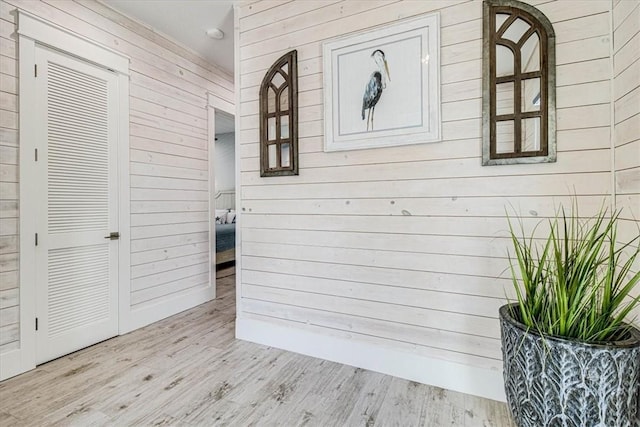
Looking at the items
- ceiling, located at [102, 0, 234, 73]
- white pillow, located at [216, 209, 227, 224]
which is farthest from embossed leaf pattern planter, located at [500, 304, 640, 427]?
white pillow, located at [216, 209, 227, 224]

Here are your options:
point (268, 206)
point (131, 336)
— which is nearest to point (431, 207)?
point (268, 206)

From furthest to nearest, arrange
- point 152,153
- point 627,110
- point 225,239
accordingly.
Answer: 1. point 225,239
2. point 152,153
3. point 627,110

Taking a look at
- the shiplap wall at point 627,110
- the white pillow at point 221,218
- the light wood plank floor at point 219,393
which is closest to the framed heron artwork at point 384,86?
the shiplap wall at point 627,110

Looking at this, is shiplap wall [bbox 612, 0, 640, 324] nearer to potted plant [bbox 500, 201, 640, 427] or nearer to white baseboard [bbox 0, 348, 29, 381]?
potted plant [bbox 500, 201, 640, 427]

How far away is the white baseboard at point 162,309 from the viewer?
9.11ft

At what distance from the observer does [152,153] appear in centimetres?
299

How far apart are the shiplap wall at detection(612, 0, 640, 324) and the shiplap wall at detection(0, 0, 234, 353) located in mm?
3343

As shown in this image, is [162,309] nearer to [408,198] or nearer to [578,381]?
[408,198]

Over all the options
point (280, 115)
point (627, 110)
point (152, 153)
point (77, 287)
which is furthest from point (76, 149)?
point (627, 110)

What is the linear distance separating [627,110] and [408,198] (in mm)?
1075

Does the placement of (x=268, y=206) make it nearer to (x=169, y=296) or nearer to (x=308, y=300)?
(x=308, y=300)

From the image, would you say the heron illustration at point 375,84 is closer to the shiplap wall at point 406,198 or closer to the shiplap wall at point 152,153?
the shiplap wall at point 406,198

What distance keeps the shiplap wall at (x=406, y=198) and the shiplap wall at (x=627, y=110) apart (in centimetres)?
5

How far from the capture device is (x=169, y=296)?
10.4 feet
